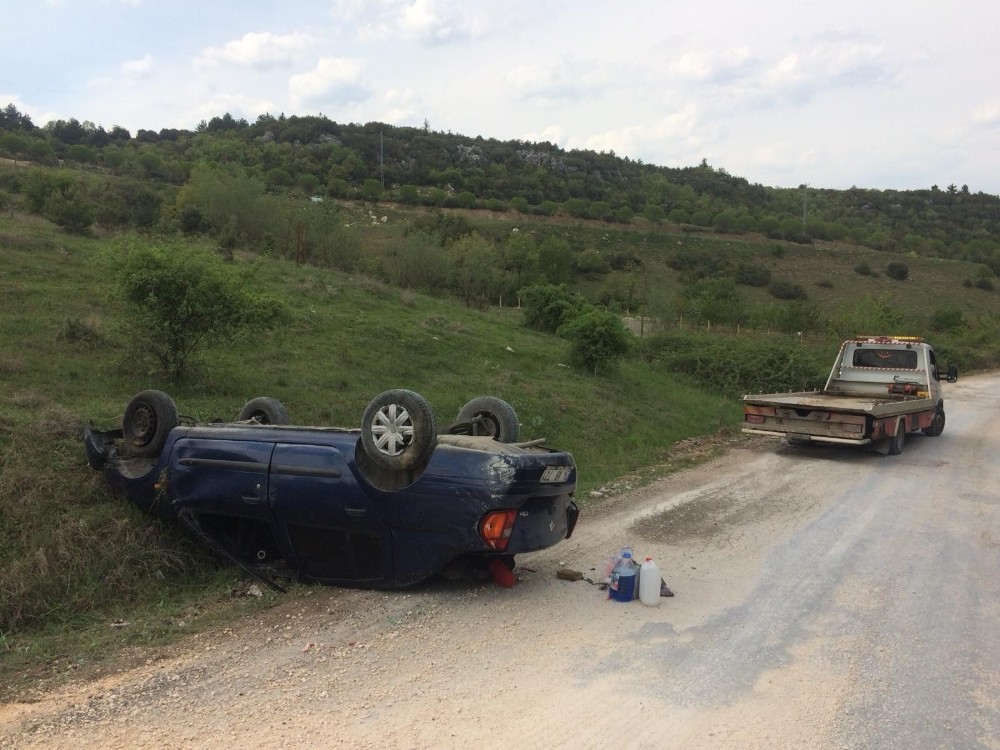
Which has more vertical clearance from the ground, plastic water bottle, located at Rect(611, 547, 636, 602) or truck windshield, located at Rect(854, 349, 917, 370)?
truck windshield, located at Rect(854, 349, 917, 370)

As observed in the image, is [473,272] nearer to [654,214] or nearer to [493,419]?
[493,419]

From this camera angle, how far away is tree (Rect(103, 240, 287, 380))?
425 inches

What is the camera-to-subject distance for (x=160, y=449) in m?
6.47

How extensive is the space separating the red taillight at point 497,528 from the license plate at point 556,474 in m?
0.35

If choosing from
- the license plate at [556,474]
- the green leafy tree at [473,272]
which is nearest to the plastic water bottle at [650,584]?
the license plate at [556,474]

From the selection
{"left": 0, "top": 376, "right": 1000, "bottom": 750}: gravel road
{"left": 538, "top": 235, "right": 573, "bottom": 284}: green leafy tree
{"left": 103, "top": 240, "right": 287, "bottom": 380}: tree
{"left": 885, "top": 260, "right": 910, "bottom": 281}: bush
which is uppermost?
{"left": 885, "top": 260, "right": 910, "bottom": 281}: bush

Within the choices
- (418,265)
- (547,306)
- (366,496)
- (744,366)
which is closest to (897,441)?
(744,366)

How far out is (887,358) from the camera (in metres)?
16.5

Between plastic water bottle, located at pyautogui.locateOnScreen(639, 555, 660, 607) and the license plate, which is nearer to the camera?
the license plate

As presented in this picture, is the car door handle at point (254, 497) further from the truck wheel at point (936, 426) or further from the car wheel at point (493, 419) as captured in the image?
the truck wheel at point (936, 426)

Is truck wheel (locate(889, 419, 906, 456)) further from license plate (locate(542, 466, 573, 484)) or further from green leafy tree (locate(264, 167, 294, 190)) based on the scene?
green leafy tree (locate(264, 167, 294, 190))

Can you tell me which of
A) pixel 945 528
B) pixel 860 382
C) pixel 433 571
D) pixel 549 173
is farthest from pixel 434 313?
pixel 549 173

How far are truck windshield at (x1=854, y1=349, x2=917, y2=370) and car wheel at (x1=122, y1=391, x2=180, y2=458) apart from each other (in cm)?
1482

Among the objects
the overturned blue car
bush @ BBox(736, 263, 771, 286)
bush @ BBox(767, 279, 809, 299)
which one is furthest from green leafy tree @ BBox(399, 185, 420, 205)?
the overturned blue car
